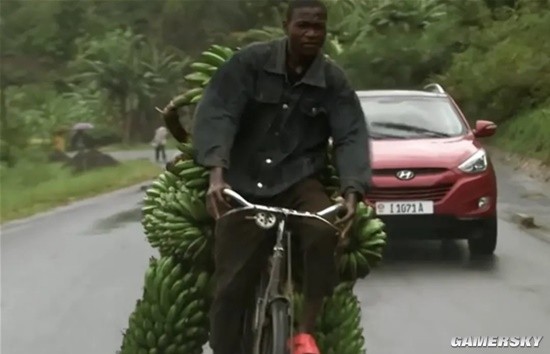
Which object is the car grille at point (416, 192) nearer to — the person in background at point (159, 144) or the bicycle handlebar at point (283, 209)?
the person in background at point (159, 144)

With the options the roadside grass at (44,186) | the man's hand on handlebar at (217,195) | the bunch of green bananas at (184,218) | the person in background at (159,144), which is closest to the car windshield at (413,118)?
the person in background at (159,144)

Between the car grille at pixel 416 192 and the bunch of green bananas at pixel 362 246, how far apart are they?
1.82 meters

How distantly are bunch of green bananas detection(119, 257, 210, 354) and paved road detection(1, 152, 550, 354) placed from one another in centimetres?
96

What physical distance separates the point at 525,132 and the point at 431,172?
1.75 ft

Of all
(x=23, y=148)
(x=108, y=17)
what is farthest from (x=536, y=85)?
(x=23, y=148)

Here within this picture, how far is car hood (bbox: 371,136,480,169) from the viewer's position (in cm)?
554

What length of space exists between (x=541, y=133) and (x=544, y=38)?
0.45 metres

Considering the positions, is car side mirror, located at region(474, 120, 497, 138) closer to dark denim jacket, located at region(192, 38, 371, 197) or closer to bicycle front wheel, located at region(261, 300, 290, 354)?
dark denim jacket, located at region(192, 38, 371, 197)

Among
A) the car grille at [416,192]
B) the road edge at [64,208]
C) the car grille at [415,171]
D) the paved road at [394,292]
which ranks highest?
the car grille at [415,171]

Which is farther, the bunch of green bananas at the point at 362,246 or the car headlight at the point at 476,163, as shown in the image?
the car headlight at the point at 476,163

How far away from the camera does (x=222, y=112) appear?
328 cm

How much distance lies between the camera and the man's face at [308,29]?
3.19 meters

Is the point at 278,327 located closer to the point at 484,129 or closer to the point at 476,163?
the point at 484,129

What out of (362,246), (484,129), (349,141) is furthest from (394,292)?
(349,141)
